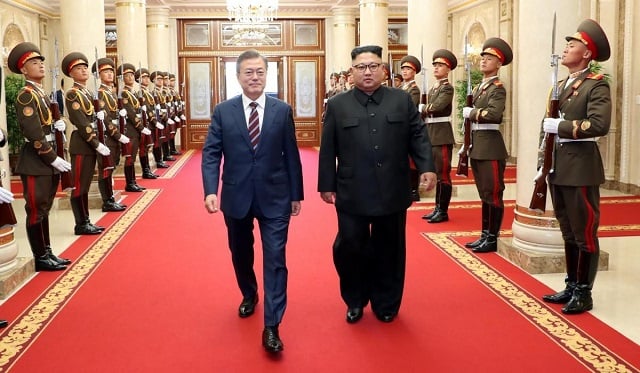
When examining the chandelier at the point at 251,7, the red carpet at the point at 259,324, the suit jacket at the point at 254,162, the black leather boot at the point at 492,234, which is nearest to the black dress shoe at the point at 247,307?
the red carpet at the point at 259,324

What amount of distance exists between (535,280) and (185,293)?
258 centimetres

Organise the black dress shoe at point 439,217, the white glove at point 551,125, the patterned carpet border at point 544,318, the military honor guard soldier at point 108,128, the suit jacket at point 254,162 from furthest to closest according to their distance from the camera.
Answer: the military honor guard soldier at point 108,128
the black dress shoe at point 439,217
the white glove at point 551,125
the suit jacket at point 254,162
the patterned carpet border at point 544,318

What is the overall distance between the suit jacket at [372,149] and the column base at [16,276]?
247cm

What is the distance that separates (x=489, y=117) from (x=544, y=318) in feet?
7.66

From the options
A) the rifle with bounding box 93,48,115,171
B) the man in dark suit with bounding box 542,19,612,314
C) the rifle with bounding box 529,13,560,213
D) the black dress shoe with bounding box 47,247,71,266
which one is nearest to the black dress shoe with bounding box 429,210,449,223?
the rifle with bounding box 529,13,560,213

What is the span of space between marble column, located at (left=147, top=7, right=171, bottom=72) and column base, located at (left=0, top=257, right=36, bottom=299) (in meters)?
12.7

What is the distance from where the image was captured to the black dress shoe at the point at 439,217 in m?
7.82

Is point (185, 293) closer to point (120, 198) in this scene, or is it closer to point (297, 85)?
point (120, 198)

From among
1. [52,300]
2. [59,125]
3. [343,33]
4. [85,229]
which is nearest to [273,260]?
[52,300]

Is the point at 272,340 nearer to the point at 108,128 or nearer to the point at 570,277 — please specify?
the point at 570,277

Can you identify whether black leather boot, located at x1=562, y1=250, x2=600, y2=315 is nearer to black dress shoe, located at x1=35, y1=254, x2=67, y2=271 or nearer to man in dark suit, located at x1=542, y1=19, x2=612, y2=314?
man in dark suit, located at x1=542, y1=19, x2=612, y2=314

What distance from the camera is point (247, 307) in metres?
4.51

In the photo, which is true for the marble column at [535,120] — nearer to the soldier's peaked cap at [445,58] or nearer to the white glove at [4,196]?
the soldier's peaked cap at [445,58]

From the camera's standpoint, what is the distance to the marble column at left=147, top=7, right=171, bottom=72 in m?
17.9
